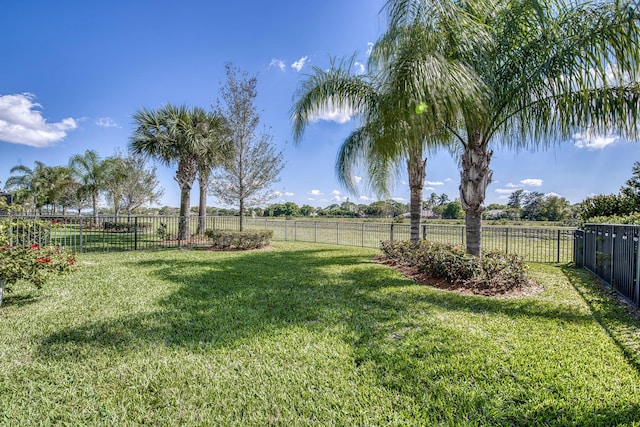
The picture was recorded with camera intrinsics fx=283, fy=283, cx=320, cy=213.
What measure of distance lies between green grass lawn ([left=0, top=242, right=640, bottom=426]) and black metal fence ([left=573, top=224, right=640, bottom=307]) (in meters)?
0.46

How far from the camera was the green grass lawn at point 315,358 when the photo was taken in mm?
2000

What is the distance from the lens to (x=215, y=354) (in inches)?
110

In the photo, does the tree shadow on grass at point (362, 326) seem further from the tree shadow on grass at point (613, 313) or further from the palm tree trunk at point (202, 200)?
the palm tree trunk at point (202, 200)

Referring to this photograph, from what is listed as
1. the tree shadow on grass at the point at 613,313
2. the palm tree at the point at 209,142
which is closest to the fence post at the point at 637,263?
the tree shadow on grass at the point at 613,313

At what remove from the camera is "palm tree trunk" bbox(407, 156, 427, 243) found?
8414 millimetres

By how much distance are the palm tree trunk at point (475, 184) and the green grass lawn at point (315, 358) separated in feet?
5.18

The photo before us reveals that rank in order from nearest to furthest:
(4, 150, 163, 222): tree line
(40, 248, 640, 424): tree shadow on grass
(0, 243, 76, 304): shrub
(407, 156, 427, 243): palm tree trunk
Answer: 1. (40, 248, 640, 424): tree shadow on grass
2. (0, 243, 76, 304): shrub
3. (407, 156, 427, 243): palm tree trunk
4. (4, 150, 163, 222): tree line

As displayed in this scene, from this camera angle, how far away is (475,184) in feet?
19.3

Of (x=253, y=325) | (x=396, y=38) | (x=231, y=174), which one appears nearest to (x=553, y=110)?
(x=396, y=38)

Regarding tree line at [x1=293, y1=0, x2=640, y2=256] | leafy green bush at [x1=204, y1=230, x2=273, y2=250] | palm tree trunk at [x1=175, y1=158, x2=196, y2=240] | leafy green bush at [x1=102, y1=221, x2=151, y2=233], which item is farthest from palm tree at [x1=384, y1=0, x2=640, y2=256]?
palm tree trunk at [x1=175, y1=158, x2=196, y2=240]

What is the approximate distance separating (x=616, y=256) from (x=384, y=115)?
4913 mm

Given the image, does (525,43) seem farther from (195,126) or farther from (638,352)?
(195,126)

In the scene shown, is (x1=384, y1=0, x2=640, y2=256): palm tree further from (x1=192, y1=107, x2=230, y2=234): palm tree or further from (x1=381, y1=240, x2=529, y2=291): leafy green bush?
(x1=192, y1=107, x2=230, y2=234): palm tree

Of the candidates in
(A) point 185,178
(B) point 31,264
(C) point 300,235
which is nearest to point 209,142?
(A) point 185,178
